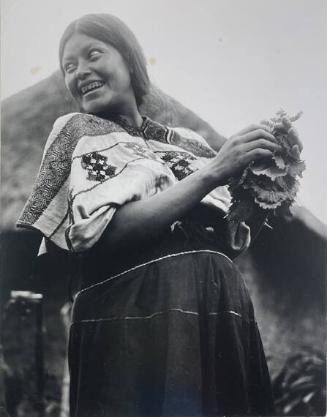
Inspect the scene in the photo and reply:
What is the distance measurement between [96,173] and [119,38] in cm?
73

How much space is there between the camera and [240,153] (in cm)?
330

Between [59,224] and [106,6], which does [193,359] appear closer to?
[59,224]

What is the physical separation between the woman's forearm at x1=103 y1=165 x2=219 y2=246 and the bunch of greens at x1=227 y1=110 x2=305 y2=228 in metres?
0.16

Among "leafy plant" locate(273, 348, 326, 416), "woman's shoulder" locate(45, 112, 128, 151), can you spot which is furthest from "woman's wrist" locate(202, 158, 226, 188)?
"leafy plant" locate(273, 348, 326, 416)

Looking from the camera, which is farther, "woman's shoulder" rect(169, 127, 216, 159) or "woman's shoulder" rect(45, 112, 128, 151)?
"woman's shoulder" rect(169, 127, 216, 159)

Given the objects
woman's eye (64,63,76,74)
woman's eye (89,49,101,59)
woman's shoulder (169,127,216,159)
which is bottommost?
woman's shoulder (169,127,216,159)

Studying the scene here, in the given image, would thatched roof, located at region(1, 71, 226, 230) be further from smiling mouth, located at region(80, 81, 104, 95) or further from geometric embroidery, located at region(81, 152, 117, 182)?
geometric embroidery, located at region(81, 152, 117, 182)

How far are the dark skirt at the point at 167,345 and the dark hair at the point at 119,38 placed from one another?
872mm

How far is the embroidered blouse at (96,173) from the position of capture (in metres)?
3.25

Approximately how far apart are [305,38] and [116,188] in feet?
4.72

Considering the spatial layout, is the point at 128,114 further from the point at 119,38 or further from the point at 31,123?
the point at 31,123

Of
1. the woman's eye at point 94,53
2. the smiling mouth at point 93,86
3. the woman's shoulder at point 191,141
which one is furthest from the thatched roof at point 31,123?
the woman's eye at point 94,53

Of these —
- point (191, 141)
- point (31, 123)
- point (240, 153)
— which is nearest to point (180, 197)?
point (240, 153)

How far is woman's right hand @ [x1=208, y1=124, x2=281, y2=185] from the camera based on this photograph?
329 centimetres
